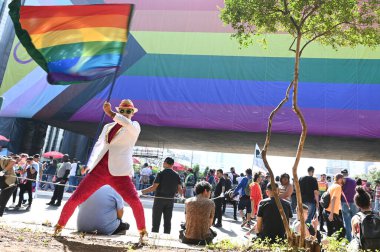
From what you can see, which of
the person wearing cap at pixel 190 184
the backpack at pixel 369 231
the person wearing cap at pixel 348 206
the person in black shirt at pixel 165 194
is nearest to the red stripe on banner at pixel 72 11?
the person in black shirt at pixel 165 194

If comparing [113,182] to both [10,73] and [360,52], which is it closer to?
[360,52]

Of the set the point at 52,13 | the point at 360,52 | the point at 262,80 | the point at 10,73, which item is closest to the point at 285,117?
the point at 262,80

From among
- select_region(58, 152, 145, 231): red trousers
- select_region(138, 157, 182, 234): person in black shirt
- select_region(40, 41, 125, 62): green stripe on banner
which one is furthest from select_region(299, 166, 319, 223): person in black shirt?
select_region(40, 41, 125, 62): green stripe on banner

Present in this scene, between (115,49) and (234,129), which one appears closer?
(115,49)

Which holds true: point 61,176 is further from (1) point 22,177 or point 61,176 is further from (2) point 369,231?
(2) point 369,231

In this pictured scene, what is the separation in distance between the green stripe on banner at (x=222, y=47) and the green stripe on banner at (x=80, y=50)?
28.3ft

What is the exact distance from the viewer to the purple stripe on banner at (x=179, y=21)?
13.9m

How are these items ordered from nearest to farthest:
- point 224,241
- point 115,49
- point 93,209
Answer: point 224,241 → point 93,209 → point 115,49

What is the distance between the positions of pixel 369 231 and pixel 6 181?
659 centimetres

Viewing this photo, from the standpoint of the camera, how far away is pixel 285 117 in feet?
40.3

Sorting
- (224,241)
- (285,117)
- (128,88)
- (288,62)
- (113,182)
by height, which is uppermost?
(288,62)

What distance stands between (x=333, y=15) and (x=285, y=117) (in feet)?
27.6

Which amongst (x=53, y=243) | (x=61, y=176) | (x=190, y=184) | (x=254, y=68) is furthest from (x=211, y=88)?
(x=53, y=243)

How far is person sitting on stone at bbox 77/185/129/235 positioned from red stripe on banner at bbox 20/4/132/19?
2.56 m
